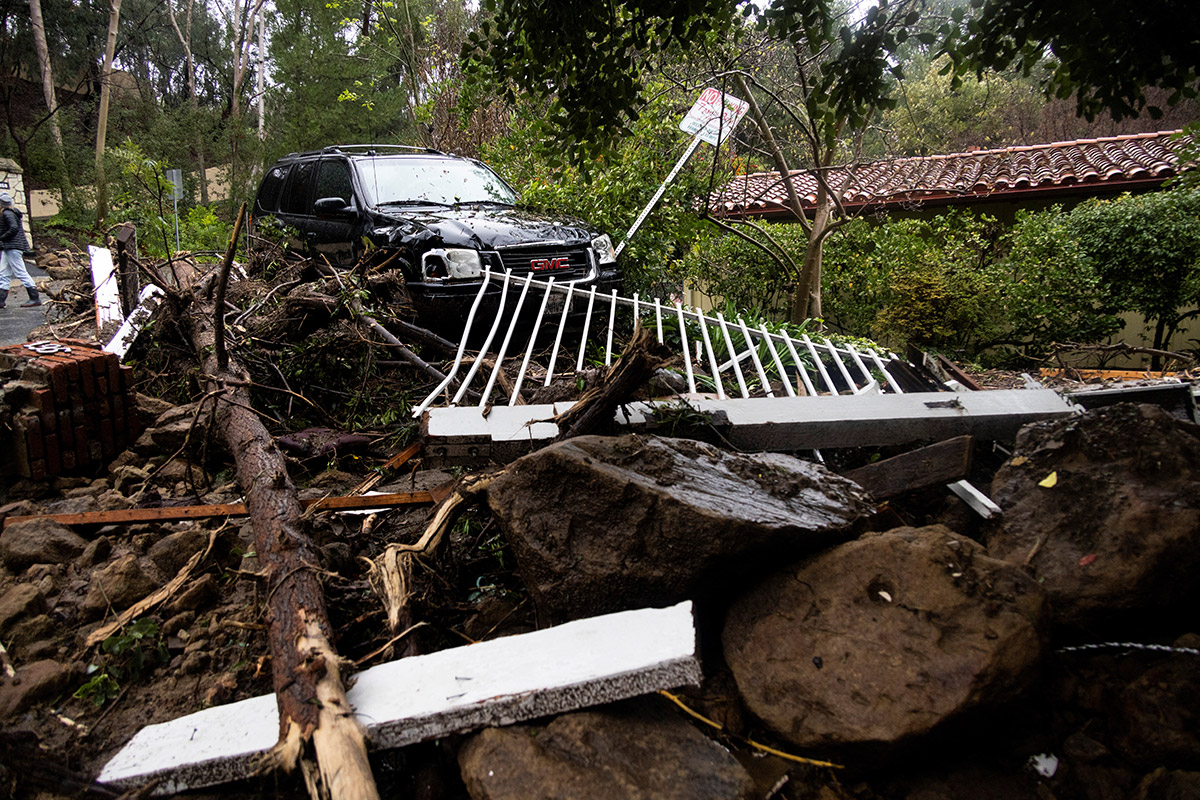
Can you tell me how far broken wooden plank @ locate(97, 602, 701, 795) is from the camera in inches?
81.4

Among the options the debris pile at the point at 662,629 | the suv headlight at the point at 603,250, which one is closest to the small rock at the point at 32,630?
the debris pile at the point at 662,629

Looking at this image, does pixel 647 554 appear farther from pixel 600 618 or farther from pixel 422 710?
pixel 422 710

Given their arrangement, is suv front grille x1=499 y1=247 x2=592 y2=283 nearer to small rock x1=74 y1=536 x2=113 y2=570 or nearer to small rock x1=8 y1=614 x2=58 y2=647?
small rock x1=74 y1=536 x2=113 y2=570

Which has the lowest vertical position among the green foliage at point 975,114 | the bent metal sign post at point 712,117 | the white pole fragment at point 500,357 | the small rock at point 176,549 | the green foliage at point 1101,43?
the small rock at point 176,549

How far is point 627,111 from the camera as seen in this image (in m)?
3.62

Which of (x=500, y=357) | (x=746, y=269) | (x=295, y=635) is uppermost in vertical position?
(x=746, y=269)

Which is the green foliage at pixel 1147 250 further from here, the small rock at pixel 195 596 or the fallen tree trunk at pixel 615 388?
the small rock at pixel 195 596

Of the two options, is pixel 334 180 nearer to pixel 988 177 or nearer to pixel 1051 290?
pixel 1051 290

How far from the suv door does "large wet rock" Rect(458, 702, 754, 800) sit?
17.7ft

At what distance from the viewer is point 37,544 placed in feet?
11.2

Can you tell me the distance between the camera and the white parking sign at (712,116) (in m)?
7.60

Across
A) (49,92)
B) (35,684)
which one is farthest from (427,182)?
(49,92)

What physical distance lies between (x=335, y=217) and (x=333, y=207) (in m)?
0.38

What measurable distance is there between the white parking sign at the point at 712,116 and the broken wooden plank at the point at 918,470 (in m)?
5.30
